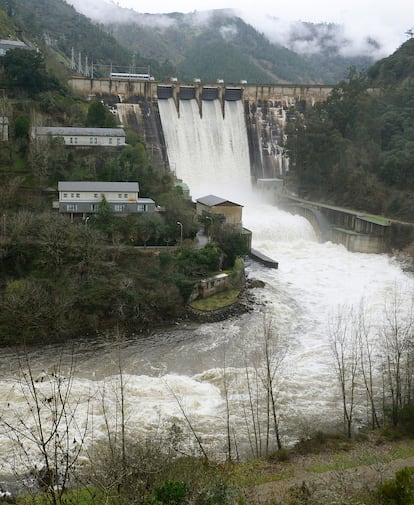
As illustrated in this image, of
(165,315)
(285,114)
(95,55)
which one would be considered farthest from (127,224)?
(95,55)

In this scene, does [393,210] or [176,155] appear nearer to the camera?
[393,210]

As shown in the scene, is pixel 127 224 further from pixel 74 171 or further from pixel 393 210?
pixel 393 210

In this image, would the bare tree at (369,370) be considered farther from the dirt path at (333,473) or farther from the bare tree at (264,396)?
the bare tree at (264,396)

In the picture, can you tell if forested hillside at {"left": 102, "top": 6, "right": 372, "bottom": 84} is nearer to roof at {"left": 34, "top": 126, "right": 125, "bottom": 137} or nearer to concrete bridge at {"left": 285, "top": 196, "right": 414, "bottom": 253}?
concrete bridge at {"left": 285, "top": 196, "right": 414, "bottom": 253}

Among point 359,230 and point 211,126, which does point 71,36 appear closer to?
point 211,126

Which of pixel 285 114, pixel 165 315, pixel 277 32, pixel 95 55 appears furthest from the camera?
pixel 277 32

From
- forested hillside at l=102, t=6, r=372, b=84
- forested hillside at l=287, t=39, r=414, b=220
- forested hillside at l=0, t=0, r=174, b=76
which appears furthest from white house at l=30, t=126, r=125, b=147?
forested hillside at l=102, t=6, r=372, b=84

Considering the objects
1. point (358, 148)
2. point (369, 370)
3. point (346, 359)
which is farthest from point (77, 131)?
point (358, 148)
